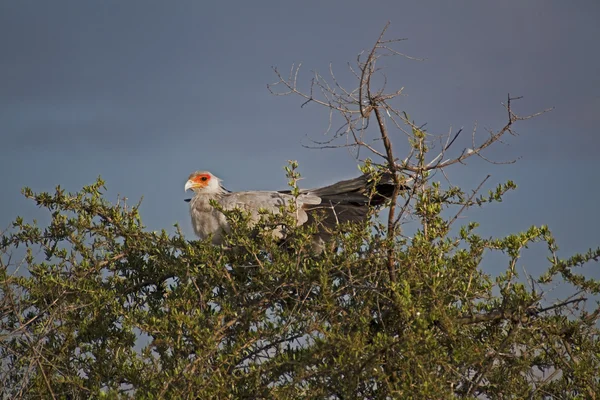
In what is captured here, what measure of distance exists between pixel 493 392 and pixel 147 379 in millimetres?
2045

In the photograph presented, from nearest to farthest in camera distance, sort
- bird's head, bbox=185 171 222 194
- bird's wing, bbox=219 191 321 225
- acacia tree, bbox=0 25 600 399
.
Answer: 1. acacia tree, bbox=0 25 600 399
2. bird's wing, bbox=219 191 321 225
3. bird's head, bbox=185 171 222 194

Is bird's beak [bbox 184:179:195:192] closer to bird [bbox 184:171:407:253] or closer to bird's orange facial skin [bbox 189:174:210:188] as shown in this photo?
bird's orange facial skin [bbox 189:174:210:188]

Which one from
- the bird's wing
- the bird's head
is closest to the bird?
the bird's wing

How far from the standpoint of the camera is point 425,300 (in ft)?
12.3

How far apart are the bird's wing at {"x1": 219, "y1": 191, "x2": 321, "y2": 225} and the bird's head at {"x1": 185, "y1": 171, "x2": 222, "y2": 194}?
0.53 meters

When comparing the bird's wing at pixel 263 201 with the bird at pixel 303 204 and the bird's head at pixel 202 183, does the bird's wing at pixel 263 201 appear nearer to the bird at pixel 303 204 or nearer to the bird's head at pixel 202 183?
the bird at pixel 303 204

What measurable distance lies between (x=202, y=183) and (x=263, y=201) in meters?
0.99

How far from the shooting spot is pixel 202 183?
643 cm

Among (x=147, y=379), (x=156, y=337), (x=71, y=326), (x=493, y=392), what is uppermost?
(x=71, y=326)

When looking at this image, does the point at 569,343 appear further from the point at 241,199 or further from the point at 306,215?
the point at 241,199

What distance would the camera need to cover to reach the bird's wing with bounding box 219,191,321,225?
559 cm

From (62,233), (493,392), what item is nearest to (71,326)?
(62,233)

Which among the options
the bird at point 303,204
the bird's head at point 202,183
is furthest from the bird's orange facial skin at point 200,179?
the bird at point 303,204

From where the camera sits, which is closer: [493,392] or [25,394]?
[493,392]
